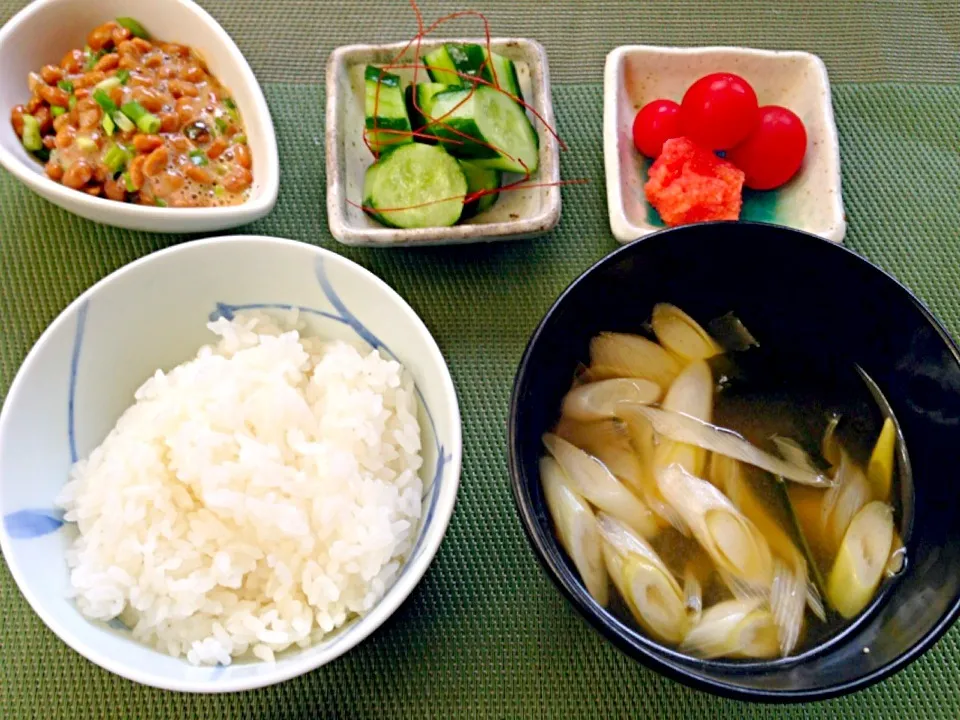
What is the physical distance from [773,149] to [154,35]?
60.0 inches

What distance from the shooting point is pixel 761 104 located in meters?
1.85

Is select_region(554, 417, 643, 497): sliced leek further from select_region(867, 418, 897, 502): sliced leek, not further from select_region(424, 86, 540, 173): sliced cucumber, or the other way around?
select_region(424, 86, 540, 173): sliced cucumber

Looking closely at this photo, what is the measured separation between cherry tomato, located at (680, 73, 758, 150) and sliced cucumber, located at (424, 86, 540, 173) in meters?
0.38

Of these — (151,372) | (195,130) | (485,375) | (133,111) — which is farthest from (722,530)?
(133,111)

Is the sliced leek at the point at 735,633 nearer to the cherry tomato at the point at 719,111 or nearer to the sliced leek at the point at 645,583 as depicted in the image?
the sliced leek at the point at 645,583

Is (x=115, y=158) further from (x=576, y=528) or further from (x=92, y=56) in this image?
(x=576, y=528)

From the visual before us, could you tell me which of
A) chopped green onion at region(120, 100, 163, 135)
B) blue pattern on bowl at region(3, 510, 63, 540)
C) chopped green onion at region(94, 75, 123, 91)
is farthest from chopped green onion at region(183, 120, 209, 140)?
blue pattern on bowl at region(3, 510, 63, 540)

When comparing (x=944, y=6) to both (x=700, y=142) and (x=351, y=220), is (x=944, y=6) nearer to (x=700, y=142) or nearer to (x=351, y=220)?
(x=700, y=142)

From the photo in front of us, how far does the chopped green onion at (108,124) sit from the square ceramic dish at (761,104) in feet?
3.68

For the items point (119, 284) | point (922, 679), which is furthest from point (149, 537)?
point (922, 679)

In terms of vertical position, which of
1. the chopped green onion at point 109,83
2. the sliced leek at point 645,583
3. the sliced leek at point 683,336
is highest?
the chopped green onion at point 109,83

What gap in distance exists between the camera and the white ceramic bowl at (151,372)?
1.07 meters

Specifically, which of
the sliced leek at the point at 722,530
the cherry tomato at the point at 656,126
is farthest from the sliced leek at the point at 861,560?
the cherry tomato at the point at 656,126

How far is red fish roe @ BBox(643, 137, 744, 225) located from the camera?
1.63 metres
